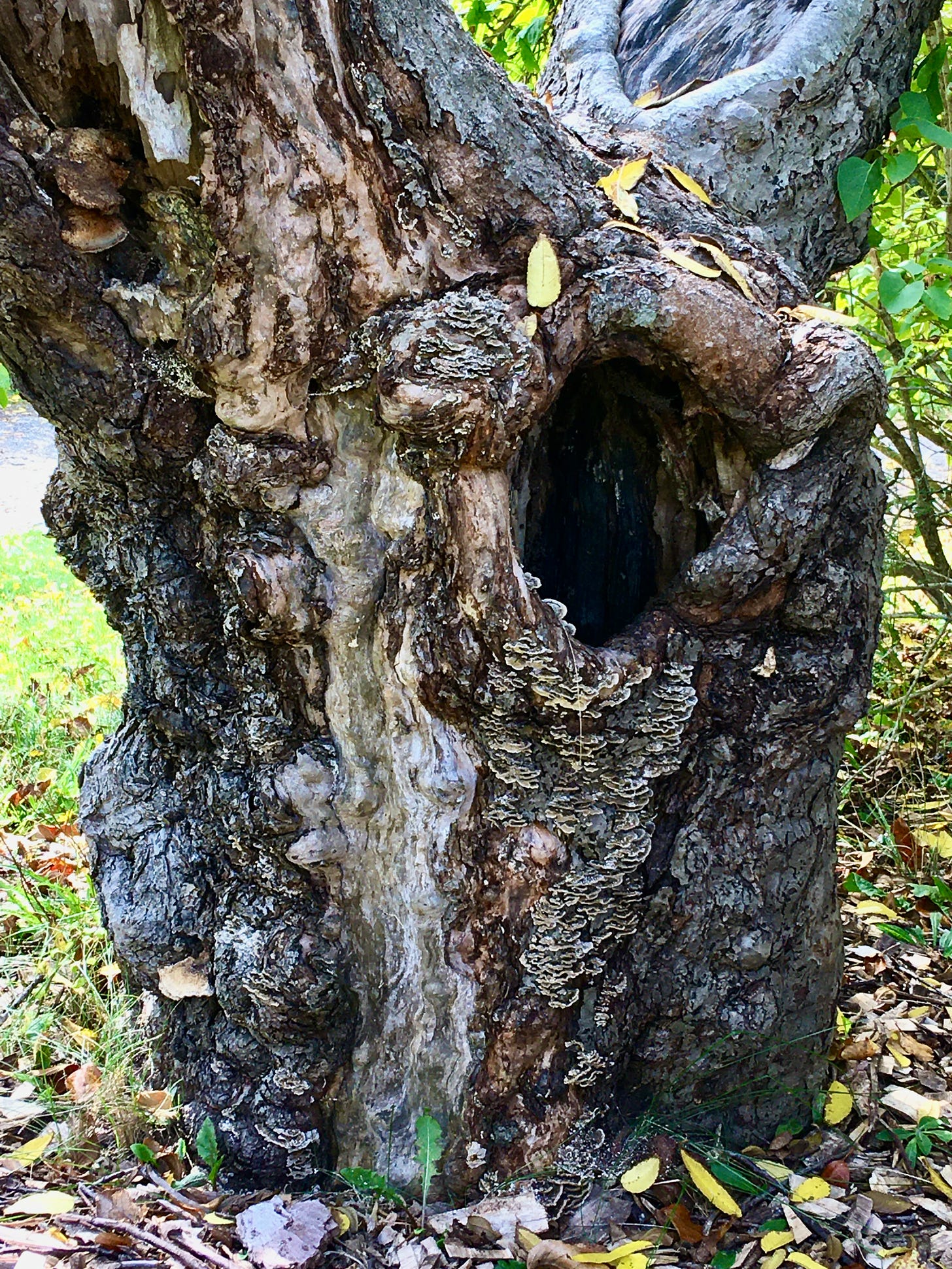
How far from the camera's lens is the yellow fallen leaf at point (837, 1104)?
2.26 m

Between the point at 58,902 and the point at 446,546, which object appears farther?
the point at 58,902

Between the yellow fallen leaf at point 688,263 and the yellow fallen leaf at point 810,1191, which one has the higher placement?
the yellow fallen leaf at point 688,263

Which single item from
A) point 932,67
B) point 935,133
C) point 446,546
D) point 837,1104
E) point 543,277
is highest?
point 932,67

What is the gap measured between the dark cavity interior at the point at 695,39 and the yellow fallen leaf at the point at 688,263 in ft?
2.47

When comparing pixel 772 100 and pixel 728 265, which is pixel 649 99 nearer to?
pixel 772 100

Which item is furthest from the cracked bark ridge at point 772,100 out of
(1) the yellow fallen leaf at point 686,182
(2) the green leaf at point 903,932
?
(2) the green leaf at point 903,932

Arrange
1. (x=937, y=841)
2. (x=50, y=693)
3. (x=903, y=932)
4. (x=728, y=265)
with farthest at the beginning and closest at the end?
(x=50, y=693) → (x=937, y=841) → (x=903, y=932) → (x=728, y=265)

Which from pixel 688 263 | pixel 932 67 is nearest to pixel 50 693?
pixel 688 263

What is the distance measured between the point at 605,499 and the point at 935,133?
105 centimetres

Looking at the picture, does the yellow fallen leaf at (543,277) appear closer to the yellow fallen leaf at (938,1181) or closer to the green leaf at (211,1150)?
the green leaf at (211,1150)

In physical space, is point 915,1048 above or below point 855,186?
below

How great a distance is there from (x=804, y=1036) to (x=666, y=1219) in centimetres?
49

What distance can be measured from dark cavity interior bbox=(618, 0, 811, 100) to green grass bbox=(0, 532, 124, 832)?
2255mm

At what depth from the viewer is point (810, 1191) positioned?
2053mm
